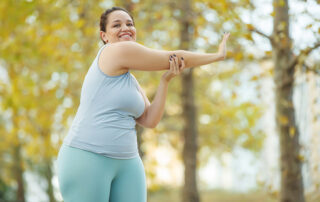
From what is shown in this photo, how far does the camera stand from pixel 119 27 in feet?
7.43

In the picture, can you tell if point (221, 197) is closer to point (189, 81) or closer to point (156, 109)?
point (189, 81)

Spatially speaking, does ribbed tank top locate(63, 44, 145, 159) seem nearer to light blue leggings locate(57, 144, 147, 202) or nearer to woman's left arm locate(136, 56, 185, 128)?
light blue leggings locate(57, 144, 147, 202)

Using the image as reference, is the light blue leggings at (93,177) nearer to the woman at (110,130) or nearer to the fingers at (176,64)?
the woman at (110,130)

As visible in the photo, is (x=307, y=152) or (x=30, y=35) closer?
(x=307, y=152)

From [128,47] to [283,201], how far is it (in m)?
3.58

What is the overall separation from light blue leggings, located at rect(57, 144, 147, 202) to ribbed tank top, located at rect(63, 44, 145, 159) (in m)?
0.04

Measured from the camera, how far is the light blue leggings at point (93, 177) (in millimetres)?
1996

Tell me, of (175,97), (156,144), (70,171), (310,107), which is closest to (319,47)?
(310,107)

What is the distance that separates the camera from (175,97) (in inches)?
374

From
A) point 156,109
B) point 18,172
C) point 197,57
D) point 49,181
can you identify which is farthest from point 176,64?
point 18,172

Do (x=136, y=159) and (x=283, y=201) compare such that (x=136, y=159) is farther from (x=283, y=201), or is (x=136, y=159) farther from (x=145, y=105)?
(x=283, y=201)

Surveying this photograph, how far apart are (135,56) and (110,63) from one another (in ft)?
0.43

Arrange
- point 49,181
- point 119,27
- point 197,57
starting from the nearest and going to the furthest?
point 197,57
point 119,27
point 49,181

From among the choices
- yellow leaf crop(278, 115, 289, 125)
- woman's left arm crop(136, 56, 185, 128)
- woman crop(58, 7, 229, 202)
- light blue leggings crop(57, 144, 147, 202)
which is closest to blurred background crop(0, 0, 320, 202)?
yellow leaf crop(278, 115, 289, 125)
